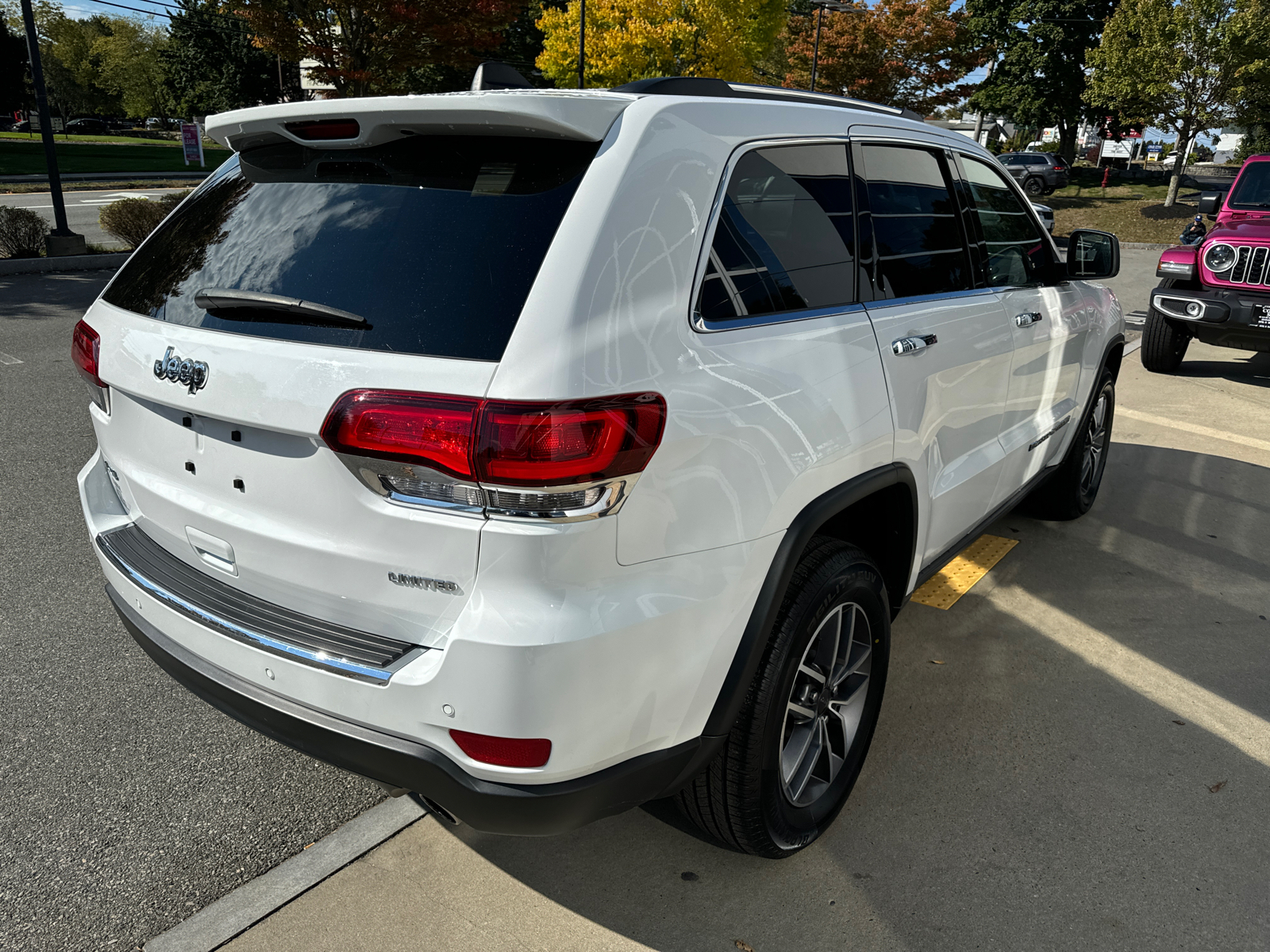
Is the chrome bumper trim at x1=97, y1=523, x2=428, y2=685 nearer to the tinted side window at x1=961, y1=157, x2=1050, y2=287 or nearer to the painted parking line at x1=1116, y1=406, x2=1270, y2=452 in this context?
the tinted side window at x1=961, y1=157, x2=1050, y2=287

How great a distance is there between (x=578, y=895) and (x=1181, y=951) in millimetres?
1469

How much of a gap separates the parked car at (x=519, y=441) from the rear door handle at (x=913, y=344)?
0.01m

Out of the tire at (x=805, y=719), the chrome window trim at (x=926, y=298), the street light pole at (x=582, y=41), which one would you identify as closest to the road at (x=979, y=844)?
the tire at (x=805, y=719)

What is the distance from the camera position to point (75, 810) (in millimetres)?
2656

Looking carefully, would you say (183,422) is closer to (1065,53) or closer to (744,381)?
(744,381)

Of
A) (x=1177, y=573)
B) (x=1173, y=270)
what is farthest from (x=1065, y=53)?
(x=1177, y=573)

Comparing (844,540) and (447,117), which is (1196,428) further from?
(447,117)

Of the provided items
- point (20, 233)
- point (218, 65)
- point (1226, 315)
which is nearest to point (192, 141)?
point (20, 233)

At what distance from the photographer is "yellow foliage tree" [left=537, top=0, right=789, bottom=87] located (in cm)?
2950

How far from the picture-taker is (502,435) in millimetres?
1681

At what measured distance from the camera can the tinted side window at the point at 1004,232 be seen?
11.3 ft

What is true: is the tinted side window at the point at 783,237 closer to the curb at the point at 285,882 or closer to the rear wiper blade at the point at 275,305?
the rear wiper blade at the point at 275,305

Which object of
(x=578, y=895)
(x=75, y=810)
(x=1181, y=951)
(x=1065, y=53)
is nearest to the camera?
(x=1181, y=951)

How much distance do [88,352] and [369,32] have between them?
59.9ft
